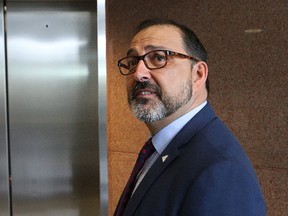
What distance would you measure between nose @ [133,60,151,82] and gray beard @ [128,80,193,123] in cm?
3

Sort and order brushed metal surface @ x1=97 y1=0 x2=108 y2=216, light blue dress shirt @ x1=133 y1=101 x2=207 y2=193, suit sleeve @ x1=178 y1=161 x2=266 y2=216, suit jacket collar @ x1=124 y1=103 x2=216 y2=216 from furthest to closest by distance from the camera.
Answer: brushed metal surface @ x1=97 y1=0 x2=108 y2=216, light blue dress shirt @ x1=133 y1=101 x2=207 y2=193, suit jacket collar @ x1=124 y1=103 x2=216 y2=216, suit sleeve @ x1=178 y1=161 x2=266 y2=216

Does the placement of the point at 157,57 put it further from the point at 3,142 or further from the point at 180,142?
the point at 3,142

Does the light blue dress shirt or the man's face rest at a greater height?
the man's face

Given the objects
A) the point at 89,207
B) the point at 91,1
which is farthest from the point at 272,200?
the point at 91,1

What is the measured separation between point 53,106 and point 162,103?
183 centimetres

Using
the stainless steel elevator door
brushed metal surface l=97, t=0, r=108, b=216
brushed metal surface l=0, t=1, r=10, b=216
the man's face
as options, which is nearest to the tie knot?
the man's face

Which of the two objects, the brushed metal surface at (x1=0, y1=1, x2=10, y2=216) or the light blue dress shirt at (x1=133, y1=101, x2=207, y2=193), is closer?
the light blue dress shirt at (x1=133, y1=101, x2=207, y2=193)

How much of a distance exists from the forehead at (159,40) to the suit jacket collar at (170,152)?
0.30 meters

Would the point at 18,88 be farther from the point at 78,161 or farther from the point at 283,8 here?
the point at 283,8

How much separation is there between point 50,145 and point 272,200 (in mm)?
1890

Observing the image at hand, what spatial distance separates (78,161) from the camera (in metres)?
3.05

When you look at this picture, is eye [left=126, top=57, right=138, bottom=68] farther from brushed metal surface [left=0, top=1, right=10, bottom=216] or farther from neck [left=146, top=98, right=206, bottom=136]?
brushed metal surface [left=0, top=1, right=10, bottom=216]

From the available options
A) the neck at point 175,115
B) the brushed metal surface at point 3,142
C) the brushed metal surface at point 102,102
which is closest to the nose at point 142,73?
the neck at point 175,115

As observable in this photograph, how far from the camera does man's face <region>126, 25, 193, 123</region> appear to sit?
140 cm
